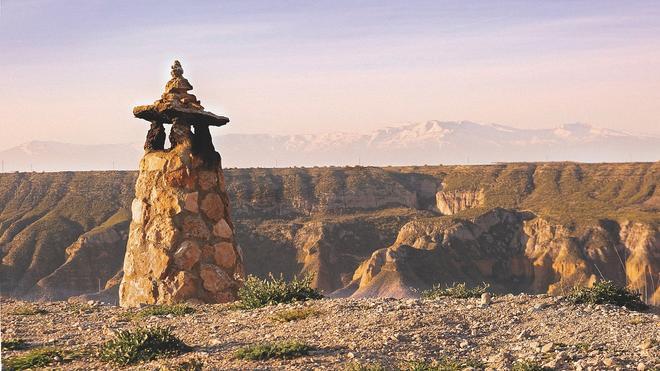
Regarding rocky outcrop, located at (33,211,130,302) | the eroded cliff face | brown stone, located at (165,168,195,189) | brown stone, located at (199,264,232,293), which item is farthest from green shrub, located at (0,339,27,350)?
rocky outcrop, located at (33,211,130,302)

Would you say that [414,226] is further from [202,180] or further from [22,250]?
[202,180]

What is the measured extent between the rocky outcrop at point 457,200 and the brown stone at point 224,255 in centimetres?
11709

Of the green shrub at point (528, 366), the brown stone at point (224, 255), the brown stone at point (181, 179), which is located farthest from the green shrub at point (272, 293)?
the green shrub at point (528, 366)

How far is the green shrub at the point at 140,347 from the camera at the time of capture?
13367 mm

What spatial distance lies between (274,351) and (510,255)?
102689 millimetres

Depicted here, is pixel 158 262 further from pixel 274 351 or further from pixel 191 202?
pixel 274 351

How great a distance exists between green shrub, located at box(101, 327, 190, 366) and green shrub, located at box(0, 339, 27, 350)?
195 centimetres

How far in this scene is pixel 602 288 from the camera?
17.2m

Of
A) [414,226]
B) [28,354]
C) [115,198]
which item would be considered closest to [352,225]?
[414,226]

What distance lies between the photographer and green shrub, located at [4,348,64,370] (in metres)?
13.5

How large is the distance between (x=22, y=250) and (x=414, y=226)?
49.0 m

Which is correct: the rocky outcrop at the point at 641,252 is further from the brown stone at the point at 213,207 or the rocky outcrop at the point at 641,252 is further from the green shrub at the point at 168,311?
the green shrub at the point at 168,311

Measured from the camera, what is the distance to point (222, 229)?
72.3 feet

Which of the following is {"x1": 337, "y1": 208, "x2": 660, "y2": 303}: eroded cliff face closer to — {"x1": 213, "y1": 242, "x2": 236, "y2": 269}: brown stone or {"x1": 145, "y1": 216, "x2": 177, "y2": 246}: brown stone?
{"x1": 213, "y1": 242, "x2": 236, "y2": 269}: brown stone
